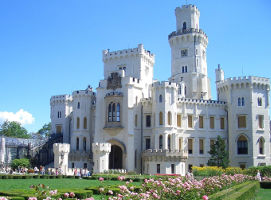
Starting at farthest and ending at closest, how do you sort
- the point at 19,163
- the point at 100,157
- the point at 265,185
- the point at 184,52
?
the point at 184,52, the point at 19,163, the point at 100,157, the point at 265,185

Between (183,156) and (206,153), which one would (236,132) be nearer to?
(206,153)

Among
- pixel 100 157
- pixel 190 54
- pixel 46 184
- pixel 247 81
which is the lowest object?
pixel 46 184

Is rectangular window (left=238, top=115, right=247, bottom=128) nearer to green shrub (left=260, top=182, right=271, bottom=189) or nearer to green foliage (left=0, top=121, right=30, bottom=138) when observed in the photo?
green shrub (left=260, top=182, right=271, bottom=189)

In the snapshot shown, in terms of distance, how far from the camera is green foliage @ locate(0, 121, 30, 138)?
3464 inches

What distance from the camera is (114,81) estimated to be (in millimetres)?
52000

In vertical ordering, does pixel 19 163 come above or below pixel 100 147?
below

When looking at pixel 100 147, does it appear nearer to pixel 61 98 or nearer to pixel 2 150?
pixel 2 150

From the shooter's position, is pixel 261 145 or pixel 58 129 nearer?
pixel 261 145

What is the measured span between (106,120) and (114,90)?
4450mm

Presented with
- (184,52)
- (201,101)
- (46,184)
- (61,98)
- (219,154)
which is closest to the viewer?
(46,184)

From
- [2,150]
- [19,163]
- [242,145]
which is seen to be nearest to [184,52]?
[242,145]

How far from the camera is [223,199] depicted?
50.0ft

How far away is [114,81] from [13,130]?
4728 centimetres

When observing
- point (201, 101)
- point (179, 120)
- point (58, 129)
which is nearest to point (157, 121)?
point (179, 120)
